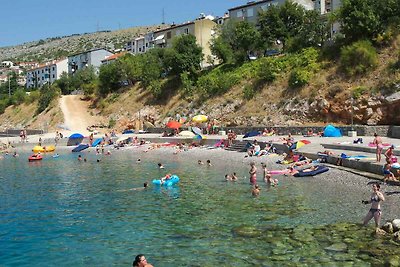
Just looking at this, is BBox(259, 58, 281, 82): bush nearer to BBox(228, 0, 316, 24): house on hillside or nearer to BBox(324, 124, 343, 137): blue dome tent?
BBox(324, 124, 343, 137): blue dome tent

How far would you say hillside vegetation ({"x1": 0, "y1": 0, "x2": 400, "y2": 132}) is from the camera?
41531 millimetres

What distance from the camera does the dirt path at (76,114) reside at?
65.6 m

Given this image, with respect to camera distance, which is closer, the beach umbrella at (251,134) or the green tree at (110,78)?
the beach umbrella at (251,134)

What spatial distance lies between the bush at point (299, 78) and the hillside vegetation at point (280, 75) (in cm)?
11

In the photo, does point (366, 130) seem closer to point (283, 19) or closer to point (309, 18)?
point (309, 18)

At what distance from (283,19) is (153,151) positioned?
2832 cm

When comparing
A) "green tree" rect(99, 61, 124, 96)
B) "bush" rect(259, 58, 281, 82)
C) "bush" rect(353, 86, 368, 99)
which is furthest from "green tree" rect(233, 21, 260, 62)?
"green tree" rect(99, 61, 124, 96)

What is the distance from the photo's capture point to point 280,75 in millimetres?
49594

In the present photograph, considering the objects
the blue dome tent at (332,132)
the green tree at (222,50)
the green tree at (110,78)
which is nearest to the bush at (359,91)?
the blue dome tent at (332,132)

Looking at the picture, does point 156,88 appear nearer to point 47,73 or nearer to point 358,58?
point 358,58

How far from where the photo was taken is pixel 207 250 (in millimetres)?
12148

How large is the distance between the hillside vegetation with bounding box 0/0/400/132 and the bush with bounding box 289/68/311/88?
0.35 ft

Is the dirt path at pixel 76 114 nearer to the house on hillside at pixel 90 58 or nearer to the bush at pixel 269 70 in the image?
the bush at pixel 269 70

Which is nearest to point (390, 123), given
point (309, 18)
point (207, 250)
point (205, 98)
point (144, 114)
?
point (309, 18)
